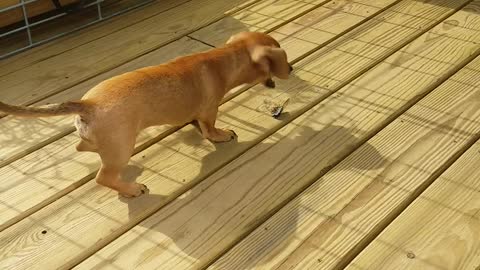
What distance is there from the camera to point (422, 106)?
2.36 meters

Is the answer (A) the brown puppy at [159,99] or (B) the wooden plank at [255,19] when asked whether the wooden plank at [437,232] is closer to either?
(A) the brown puppy at [159,99]

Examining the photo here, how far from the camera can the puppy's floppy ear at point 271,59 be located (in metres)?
2.17

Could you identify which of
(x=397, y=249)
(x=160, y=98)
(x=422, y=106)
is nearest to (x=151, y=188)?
(x=160, y=98)

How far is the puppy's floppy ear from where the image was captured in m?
2.17

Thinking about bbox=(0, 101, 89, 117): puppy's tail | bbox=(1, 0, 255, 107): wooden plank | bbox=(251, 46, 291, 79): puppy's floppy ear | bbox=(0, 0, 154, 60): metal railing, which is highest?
bbox=(0, 101, 89, 117): puppy's tail

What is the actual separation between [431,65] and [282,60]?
2.43ft

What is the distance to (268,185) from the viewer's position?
2.01 metres

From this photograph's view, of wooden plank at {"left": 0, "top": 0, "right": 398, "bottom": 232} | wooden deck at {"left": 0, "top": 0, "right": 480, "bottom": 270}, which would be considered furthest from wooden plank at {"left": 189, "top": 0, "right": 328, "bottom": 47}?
wooden plank at {"left": 0, "top": 0, "right": 398, "bottom": 232}

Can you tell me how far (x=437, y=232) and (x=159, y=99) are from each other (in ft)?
2.86

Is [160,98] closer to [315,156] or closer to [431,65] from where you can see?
[315,156]

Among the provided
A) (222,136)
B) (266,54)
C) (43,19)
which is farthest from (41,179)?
(43,19)

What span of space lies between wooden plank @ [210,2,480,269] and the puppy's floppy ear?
34 cm

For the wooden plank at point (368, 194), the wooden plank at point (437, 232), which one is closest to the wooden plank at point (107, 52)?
the wooden plank at point (368, 194)

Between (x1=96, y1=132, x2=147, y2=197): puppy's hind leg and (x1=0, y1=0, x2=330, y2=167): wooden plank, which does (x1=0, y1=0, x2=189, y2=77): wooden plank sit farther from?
(x1=96, y1=132, x2=147, y2=197): puppy's hind leg
